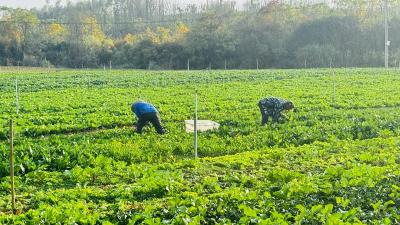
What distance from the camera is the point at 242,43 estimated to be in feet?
236

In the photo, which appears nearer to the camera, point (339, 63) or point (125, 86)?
point (125, 86)

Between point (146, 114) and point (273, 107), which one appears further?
point (273, 107)

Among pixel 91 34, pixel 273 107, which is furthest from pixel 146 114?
pixel 91 34

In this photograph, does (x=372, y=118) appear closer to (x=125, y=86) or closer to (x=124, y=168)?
(x=124, y=168)

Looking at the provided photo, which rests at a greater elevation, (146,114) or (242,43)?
(242,43)

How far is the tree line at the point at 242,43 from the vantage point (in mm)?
69125

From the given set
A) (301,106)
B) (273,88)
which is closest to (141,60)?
(273,88)

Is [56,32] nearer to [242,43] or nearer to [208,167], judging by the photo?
[242,43]

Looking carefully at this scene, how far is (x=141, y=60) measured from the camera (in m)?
74.0

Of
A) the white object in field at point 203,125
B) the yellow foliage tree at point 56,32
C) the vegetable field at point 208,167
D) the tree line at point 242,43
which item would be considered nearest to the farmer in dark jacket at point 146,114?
the vegetable field at point 208,167

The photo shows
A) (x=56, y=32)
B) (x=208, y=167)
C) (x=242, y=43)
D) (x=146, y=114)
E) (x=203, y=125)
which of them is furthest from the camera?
(x=56, y=32)

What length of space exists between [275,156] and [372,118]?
20.7 ft

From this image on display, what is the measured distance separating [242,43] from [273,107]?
56.7 m

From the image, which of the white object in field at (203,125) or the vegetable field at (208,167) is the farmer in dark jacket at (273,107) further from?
the white object in field at (203,125)
